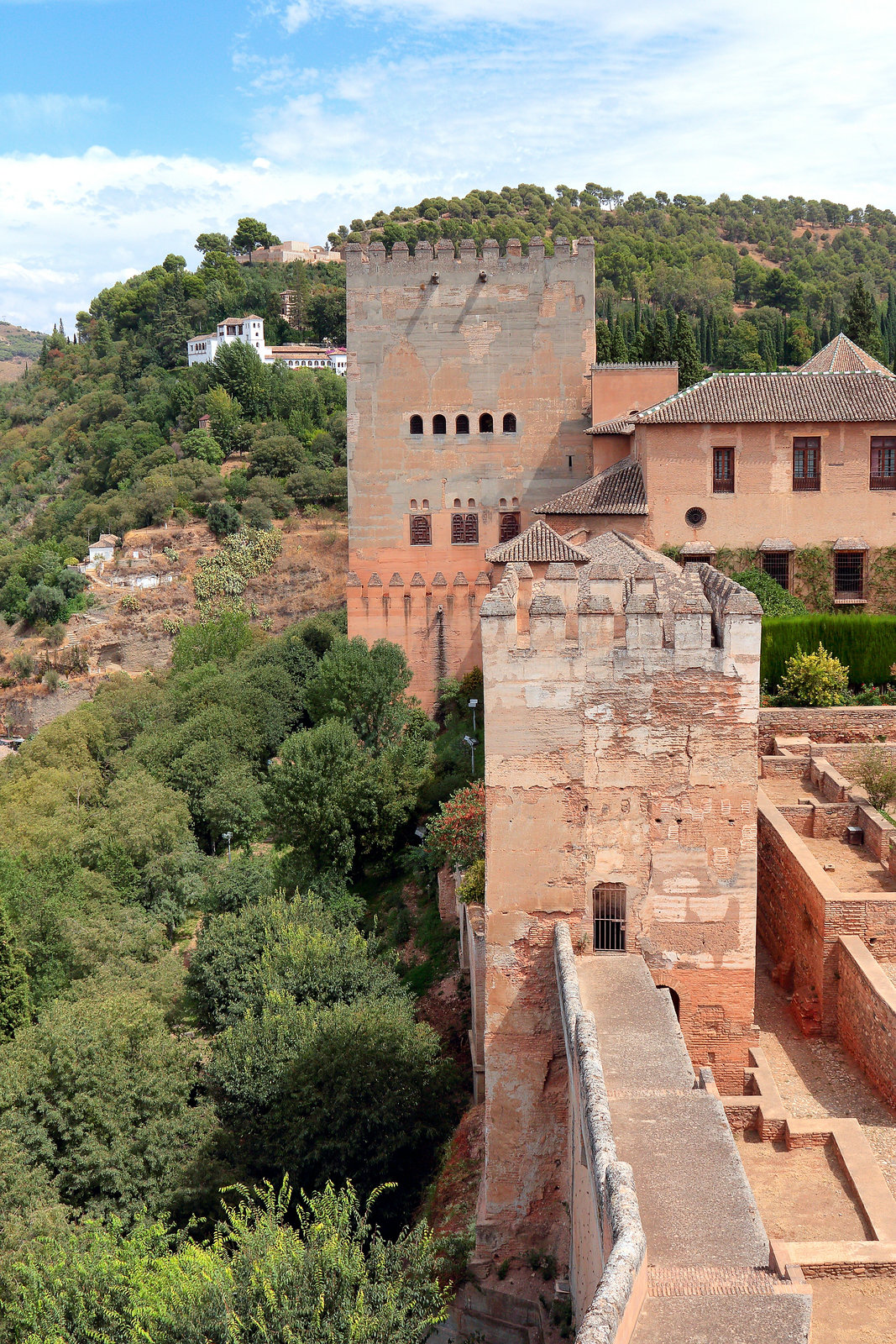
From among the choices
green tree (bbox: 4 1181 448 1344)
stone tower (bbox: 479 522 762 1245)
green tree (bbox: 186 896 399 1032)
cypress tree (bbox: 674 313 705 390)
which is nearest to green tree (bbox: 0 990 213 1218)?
green tree (bbox: 186 896 399 1032)

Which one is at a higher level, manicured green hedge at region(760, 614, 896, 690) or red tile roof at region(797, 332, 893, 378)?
red tile roof at region(797, 332, 893, 378)

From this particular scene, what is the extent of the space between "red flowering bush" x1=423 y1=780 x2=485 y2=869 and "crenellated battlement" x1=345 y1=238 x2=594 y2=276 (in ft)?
58.5

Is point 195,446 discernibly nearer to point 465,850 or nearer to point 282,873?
point 282,873

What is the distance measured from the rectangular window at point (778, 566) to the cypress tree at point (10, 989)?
19164mm

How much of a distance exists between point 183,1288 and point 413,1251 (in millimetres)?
2030

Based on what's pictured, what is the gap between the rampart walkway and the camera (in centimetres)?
654

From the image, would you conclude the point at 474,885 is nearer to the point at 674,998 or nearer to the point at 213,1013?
the point at 213,1013

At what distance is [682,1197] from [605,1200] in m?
0.71

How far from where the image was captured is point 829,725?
75.7 feet

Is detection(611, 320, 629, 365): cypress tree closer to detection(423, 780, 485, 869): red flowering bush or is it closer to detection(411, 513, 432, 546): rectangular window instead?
detection(411, 513, 432, 546): rectangular window

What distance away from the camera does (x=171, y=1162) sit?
17.3 meters

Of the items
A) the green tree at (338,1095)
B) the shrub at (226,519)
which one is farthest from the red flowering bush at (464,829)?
the shrub at (226,519)

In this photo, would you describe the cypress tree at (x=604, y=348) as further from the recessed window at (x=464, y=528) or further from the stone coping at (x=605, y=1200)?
the stone coping at (x=605, y=1200)

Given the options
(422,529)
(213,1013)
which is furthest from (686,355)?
(213,1013)
